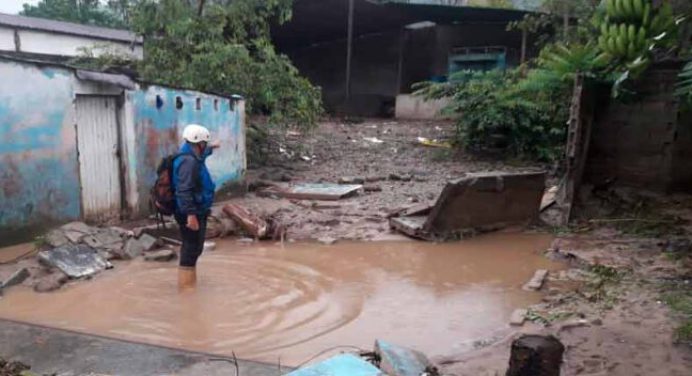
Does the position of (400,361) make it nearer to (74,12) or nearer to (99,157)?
(99,157)

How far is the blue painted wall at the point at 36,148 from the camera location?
7418 millimetres

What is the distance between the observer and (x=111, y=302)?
588cm

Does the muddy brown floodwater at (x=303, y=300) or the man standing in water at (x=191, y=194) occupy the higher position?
the man standing in water at (x=191, y=194)

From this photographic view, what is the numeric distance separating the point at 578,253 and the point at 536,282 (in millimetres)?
1251

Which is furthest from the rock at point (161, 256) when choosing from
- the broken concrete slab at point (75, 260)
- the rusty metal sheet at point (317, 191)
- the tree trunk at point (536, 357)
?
the tree trunk at point (536, 357)

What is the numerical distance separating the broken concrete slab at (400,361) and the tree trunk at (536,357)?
92 centimetres

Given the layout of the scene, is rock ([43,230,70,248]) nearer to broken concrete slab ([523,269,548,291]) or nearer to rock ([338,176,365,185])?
broken concrete slab ([523,269,548,291])

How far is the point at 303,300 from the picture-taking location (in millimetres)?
6035

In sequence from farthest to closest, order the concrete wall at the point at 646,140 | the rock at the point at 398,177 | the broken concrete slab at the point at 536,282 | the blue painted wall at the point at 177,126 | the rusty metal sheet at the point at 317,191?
the rock at the point at 398,177
the rusty metal sheet at the point at 317,191
the blue painted wall at the point at 177,126
the concrete wall at the point at 646,140
the broken concrete slab at the point at 536,282

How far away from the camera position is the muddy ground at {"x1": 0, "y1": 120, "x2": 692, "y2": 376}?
14.1 feet

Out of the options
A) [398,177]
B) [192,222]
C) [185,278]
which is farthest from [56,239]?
[398,177]

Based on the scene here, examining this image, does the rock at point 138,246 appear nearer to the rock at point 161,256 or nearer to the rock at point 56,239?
the rock at point 161,256

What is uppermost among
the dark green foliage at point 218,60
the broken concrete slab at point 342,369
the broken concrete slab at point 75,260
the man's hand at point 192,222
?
the dark green foliage at point 218,60

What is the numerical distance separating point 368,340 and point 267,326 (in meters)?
0.90
